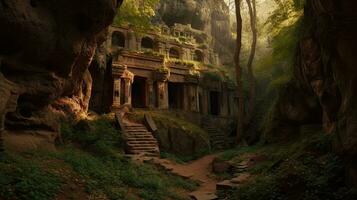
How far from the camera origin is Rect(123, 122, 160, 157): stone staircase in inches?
623

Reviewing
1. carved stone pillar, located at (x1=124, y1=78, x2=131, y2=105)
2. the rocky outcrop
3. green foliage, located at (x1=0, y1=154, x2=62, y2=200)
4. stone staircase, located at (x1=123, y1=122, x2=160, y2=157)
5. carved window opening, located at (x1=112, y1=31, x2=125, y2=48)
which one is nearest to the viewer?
green foliage, located at (x1=0, y1=154, x2=62, y2=200)

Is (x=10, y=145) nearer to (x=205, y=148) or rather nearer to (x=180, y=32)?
(x=205, y=148)

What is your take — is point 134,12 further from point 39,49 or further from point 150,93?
point 39,49

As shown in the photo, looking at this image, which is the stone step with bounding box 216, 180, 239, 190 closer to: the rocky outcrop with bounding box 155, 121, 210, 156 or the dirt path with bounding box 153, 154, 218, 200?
the dirt path with bounding box 153, 154, 218, 200

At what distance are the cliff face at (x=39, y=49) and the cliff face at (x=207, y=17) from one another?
2159 centimetres

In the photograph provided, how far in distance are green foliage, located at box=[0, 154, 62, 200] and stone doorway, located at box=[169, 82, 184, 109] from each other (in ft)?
61.3

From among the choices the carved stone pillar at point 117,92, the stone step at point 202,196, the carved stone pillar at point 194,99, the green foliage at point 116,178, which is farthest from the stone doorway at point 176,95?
the stone step at point 202,196

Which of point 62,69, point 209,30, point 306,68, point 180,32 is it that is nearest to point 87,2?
point 62,69

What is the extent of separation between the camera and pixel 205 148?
20.2 m

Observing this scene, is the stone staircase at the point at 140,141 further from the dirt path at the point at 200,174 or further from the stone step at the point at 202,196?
the stone step at the point at 202,196

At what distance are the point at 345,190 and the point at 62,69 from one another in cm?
1063

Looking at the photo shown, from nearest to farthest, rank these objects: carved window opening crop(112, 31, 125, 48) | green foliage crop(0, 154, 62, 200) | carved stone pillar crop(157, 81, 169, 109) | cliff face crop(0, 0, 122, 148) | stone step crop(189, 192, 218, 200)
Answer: green foliage crop(0, 154, 62, 200)
cliff face crop(0, 0, 122, 148)
stone step crop(189, 192, 218, 200)
carved stone pillar crop(157, 81, 169, 109)
carved window opening crop(112, 31, 125, 48)

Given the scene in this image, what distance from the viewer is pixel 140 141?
55.7 feet

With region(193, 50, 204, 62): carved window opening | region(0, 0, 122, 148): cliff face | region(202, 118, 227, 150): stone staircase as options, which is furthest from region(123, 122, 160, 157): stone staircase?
region(193, 50, 204, 62): carved window opening
